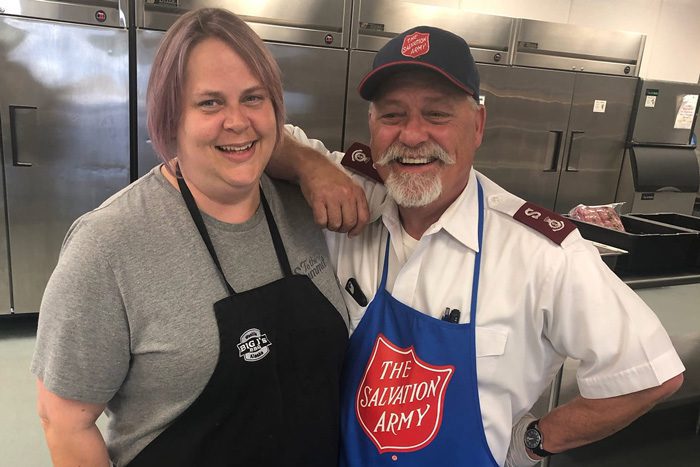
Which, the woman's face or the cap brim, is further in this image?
the cap brim

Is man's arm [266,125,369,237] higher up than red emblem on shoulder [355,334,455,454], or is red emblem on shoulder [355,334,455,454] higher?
man's arm [266,125,369,237]

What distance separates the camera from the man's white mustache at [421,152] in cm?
116

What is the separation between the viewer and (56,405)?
0.89 meters

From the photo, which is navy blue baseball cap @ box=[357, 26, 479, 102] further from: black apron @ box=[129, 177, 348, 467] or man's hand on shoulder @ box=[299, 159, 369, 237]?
black apron @ box=[129, 177, 348, 467]

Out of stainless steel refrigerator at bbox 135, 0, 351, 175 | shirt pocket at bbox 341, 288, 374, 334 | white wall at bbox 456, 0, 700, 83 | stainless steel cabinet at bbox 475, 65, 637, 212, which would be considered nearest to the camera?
shirt pocket at bbox 341, 288, 374, 334

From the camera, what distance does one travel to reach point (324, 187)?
1183 mm

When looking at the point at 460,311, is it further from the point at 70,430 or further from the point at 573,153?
the point at 573,153

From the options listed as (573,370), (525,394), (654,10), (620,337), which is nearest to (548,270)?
(620,337)

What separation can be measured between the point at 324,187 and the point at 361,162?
31cm

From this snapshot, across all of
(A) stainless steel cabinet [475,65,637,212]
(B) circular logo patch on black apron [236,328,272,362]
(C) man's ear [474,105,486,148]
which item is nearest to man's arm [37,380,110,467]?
(B) circular logo patch on black apron [236,328,272,362]

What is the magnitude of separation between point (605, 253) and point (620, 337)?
0.72 m

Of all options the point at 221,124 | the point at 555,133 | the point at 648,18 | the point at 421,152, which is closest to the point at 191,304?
the point at 221,124

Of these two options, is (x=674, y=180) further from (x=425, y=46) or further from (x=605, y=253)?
(x=425, y=46)

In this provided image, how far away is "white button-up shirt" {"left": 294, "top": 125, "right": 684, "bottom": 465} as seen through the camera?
3.38ft
